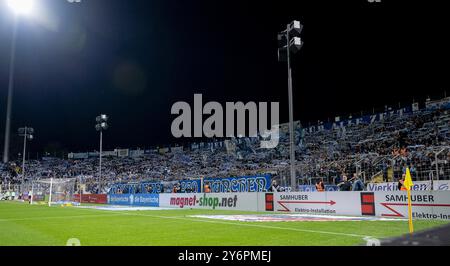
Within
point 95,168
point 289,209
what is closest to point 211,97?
point 95,168

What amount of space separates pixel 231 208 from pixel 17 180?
50.2 meters

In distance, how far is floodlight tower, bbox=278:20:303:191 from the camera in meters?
18.3

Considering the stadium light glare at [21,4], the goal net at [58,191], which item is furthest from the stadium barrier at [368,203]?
the stadium light glare at [21,4]

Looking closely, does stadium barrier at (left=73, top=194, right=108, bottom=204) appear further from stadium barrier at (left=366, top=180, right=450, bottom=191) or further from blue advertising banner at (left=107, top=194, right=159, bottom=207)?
stadium barrier at (left=366, top=180, right=450, bottom=191)

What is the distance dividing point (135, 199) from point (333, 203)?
19.1m

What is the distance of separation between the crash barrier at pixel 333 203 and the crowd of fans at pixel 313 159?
84.4 inches

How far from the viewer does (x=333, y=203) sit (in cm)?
1656

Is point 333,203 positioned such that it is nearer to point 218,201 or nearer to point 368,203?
point 368,203

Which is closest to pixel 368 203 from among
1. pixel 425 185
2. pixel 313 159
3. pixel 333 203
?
pixel 333 203

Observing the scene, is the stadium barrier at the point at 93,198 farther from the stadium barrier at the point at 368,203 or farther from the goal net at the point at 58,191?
the stadium barrier at the point at 368,203

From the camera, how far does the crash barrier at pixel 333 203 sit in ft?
42.5

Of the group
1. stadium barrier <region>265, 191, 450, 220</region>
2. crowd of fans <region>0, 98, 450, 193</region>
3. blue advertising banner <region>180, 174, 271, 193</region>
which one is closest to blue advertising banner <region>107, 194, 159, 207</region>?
blue advertising banner <region>180, 174, 271, 193</region>

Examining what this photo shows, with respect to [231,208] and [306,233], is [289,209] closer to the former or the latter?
[231,208]
